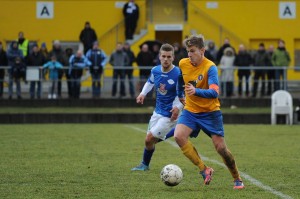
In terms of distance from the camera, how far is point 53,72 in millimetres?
29859

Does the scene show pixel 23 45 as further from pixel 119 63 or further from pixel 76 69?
pixel 119 63

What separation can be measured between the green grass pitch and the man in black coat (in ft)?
45.0

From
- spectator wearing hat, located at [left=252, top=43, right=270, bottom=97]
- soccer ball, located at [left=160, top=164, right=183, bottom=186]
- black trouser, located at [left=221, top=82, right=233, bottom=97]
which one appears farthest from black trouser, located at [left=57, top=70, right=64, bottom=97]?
soccer ball, located at [left=160, top=164, right=183, bottom=186]

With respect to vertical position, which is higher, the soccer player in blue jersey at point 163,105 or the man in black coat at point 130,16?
the man in black coat at point 130,16

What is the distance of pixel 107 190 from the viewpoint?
11.1 meters

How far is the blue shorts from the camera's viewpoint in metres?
11.4

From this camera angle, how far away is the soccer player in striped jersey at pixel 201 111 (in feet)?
37.0

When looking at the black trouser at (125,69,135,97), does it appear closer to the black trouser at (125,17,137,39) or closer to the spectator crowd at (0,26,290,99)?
the spectator crowd at (0,26,290,99)

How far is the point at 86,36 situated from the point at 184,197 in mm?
24648

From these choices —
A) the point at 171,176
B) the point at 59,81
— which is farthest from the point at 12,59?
the point at 171,176

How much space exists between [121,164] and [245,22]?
84.1 feet

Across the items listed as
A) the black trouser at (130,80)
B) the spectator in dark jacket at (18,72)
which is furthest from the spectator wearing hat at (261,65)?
the spectator in dark jacket at (18,72)

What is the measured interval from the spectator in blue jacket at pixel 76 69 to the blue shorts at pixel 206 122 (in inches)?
729

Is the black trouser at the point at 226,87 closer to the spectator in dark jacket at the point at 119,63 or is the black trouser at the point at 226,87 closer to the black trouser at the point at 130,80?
the black trouser at the point at 130,80
